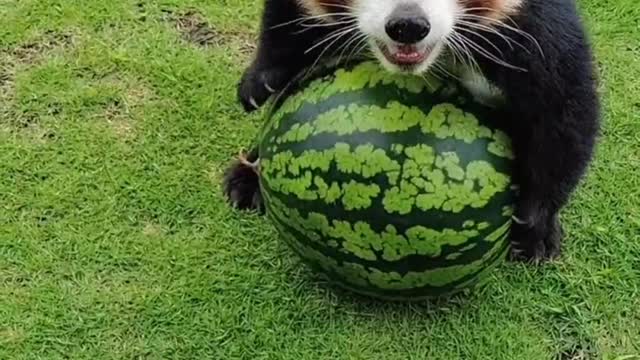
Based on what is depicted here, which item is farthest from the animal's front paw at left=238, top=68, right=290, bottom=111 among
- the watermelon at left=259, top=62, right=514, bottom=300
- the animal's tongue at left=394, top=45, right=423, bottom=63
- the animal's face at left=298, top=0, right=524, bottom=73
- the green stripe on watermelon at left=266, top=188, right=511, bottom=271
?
the animal's tongue at left=394, top=45, right=423, bottom=63

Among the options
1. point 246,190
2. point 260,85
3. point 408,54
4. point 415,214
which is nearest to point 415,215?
point 415,214

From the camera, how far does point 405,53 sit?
2.84 metres

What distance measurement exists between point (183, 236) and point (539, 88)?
1.26m

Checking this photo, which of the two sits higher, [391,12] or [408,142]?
[391,12]

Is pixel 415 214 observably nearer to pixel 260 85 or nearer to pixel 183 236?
pixel 260 85

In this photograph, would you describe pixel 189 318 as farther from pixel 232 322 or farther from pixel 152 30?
pixel 152 30

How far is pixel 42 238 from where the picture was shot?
141 inches

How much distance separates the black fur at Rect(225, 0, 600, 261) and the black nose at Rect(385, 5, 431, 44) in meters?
0.28

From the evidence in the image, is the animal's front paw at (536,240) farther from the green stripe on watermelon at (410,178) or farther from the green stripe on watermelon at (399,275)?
the green stripe on watermelon at (410,178)

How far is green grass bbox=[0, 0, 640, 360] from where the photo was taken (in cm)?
332

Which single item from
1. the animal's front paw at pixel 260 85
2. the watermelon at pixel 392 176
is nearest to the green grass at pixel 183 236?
the watermelon at pixel 392 176

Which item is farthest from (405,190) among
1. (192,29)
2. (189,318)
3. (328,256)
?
(192,29)

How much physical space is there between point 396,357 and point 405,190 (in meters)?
0.59

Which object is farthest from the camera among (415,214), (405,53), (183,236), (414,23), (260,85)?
(183,236)
